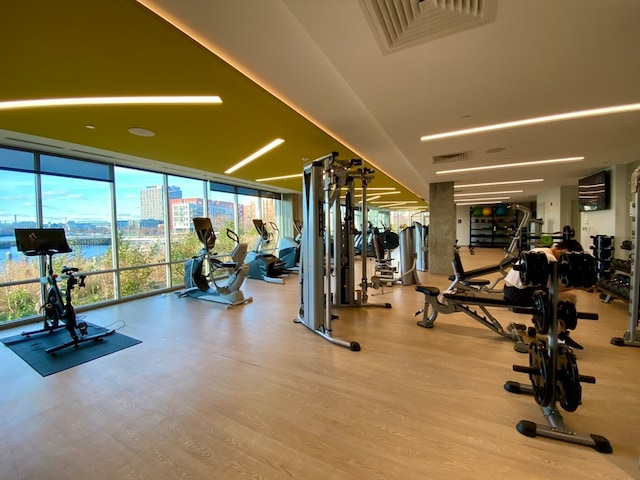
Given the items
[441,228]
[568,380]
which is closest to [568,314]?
[568,380]

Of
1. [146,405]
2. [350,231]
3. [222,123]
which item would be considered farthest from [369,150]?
[146,405]

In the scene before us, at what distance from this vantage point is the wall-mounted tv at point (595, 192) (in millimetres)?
6047

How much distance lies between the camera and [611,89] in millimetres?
2539

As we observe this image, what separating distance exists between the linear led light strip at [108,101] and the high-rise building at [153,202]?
336 cm

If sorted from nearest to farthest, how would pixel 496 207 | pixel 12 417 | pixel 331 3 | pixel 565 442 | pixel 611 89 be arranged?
pixel 331 3 < pixel 565 442 < pixel 12 417 < pixel 611 89 < pixel 496 207

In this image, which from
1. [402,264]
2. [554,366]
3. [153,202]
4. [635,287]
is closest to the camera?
[554,366]

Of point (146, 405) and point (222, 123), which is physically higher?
point (222, 123)

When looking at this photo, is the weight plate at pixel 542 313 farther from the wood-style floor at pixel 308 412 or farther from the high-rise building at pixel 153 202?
the high-rise building at pixel 153 202

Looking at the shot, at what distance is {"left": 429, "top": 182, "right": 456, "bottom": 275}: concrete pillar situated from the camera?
7.71 meters

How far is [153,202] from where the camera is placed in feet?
20.7

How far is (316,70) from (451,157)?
11.8 ft

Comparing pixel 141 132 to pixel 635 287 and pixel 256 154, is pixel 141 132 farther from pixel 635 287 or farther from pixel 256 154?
pixel 635 287

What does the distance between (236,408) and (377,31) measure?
2958 millimetres

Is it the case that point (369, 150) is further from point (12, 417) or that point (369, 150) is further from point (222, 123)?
point (12, 417)
